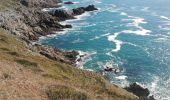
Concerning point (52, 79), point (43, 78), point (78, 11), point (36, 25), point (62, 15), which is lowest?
point (78, 11)

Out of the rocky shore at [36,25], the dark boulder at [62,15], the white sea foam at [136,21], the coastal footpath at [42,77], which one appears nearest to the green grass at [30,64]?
the coastal footpath at [42,77]

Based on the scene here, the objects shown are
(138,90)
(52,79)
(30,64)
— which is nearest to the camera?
(52,79)

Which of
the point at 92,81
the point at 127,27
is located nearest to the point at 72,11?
the point at 127,27

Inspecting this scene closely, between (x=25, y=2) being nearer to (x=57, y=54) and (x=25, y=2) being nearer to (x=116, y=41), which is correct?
(x=116, y=41)

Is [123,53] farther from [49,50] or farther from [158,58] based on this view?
[49,50]

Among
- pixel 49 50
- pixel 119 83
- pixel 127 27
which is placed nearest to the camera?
pixel 119 83

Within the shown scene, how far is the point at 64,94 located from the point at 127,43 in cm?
8291

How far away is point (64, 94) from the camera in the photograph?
5097 cm

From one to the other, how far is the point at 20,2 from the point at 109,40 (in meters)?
66.1

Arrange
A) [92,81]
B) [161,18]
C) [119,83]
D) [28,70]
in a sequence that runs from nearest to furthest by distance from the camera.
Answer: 1. [28,70]
2. [92,81]
3. [119,83]
4. [161,18]

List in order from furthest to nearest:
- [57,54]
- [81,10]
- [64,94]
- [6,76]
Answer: [81,10] → [57,54] → [64,94] → [6,76]

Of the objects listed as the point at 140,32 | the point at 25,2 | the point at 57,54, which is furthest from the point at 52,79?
the point at 25,2

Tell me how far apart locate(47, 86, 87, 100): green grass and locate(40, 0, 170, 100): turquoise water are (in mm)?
33252

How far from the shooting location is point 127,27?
15962cm
